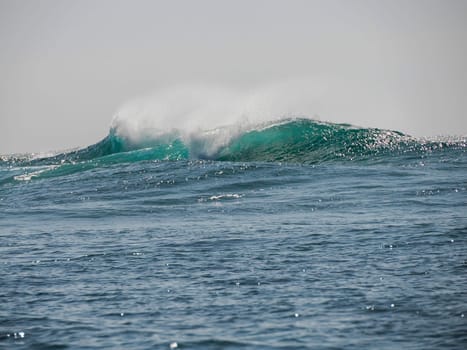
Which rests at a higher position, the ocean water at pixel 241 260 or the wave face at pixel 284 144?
the wave face at pixel 284 144

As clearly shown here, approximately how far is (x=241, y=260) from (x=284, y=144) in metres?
37.9

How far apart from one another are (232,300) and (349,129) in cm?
4286

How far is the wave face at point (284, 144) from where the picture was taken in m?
51.6

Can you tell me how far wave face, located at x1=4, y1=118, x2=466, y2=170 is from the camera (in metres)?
51.6

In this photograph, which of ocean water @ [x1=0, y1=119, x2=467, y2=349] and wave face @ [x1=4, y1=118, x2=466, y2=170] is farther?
wave face @ [x1=4, y1=118, x2=466, y2=170]

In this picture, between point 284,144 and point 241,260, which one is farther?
point 284,144

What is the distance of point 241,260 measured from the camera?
18938 millimetres

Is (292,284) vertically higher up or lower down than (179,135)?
lower down

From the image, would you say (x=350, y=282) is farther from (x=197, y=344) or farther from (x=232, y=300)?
(x=197, y=344)

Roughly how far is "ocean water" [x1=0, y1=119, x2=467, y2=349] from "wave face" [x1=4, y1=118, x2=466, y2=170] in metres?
9.25

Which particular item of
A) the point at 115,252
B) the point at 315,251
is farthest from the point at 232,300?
the point at 115,252

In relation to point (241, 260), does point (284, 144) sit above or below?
above

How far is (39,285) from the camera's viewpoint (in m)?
17.1

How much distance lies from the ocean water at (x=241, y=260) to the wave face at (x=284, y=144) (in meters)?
9.25
